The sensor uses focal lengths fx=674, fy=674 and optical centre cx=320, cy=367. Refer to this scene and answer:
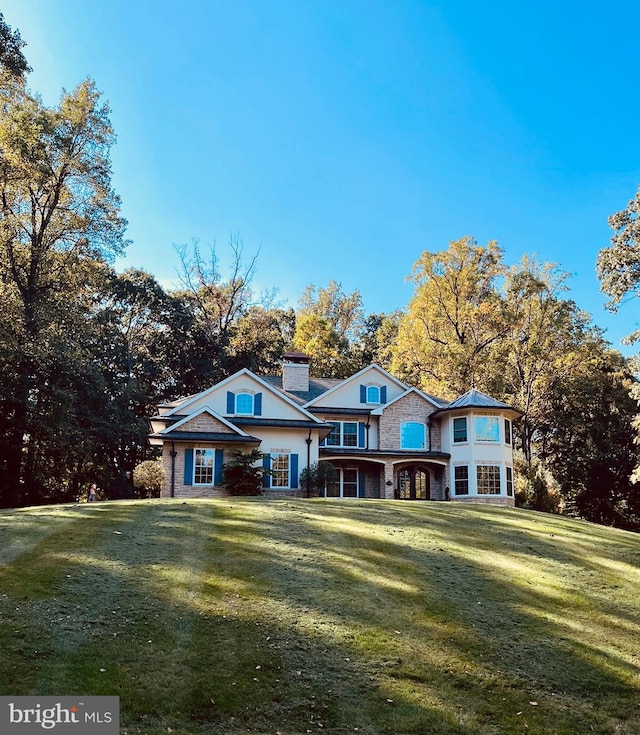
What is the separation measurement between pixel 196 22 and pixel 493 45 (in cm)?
784

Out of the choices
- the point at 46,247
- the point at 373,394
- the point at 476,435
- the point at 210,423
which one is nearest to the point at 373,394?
the point at 373,394

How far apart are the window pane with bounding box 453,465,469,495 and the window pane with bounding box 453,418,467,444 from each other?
1.26 m

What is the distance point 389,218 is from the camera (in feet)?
85.0

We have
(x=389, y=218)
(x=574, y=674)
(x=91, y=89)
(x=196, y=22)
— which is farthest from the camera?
(x=91, y=89)

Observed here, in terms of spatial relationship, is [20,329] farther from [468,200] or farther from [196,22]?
[468,200]

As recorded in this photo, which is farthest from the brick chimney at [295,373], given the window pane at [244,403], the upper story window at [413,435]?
the upper story window at [413,435]

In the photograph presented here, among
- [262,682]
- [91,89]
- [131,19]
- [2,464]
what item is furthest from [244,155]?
[262,682]

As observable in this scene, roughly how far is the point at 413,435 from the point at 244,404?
8128mm

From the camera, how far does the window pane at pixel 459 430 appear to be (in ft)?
99.8

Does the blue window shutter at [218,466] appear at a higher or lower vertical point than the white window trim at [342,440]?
lower

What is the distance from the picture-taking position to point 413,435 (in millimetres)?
31578

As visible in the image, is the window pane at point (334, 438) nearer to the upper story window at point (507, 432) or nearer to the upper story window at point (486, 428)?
the upper story window at point (486, 428)

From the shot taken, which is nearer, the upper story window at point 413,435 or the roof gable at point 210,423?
the roof gable at point 210,423

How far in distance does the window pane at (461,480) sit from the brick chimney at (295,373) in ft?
27.8
